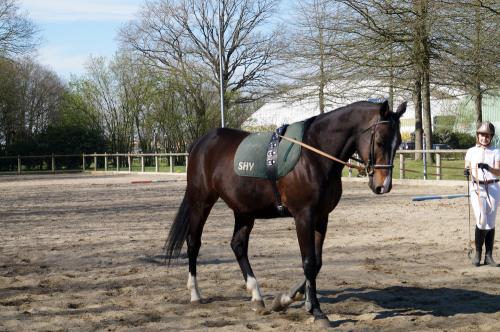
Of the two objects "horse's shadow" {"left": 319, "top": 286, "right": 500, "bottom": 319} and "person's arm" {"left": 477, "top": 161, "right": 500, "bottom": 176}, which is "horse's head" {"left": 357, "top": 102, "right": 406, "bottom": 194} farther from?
"person's arm" {"left": 477, "top": 161, "right": 500, "bottom": 176}

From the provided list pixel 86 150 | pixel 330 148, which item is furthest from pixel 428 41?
pixel 86 150

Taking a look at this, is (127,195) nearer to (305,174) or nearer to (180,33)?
(305,174)

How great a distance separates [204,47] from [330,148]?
40.4m

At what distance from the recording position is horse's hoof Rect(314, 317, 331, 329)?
521 centimetres

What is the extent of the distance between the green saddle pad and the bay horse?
58 millimetres

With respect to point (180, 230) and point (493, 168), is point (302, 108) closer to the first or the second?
point (493, 168)

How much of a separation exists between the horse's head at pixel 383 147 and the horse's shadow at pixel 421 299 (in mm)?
1207

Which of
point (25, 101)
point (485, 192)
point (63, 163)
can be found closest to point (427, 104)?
point (485, 192)

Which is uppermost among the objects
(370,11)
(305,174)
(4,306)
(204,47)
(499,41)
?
(204,47)

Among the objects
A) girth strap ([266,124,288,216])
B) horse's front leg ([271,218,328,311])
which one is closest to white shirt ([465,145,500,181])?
horse's front leg ([271,218,328,311])

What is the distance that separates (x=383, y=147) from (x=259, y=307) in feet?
6.03

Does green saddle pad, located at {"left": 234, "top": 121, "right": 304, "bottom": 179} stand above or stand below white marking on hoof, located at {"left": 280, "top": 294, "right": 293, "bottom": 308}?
above

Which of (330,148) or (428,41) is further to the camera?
(428,41)

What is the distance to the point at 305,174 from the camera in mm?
5594
